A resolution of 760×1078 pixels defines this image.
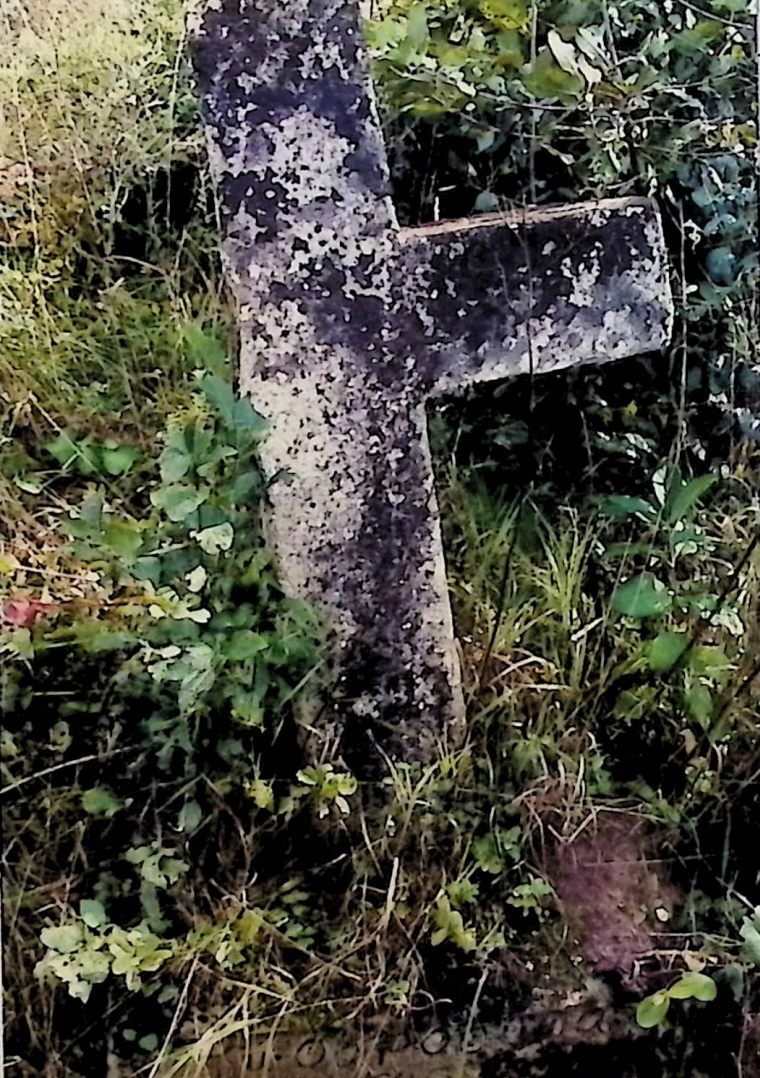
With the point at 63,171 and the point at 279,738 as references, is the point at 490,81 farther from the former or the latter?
the point at 279,738

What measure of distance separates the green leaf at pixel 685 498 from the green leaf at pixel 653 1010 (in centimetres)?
36

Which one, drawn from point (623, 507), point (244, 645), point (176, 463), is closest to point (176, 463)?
point (176, 463)

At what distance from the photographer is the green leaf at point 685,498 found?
3.28 feet

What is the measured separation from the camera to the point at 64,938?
88cm

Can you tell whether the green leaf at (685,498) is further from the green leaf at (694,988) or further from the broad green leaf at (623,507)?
the green leaf at (694,988)

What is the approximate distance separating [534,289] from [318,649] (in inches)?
12.0

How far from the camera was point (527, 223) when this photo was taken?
0.92 metres

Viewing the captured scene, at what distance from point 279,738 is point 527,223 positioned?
419 mm

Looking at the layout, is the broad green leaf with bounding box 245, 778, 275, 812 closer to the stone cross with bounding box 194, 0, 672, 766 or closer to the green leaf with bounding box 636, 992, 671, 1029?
the stone cross with bounding box 194, 0, 672, 766

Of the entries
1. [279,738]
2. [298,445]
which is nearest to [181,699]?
[279,738]

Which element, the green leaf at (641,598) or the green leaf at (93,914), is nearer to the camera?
the green leaf at (93,914)

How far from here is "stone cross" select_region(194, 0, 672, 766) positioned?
33.3 inches

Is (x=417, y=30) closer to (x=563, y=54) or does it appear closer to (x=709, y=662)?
Result: (x=563, y=54)

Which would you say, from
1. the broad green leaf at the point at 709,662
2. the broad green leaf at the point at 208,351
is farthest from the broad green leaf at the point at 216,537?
the broad green leaf at the point at 709,662
